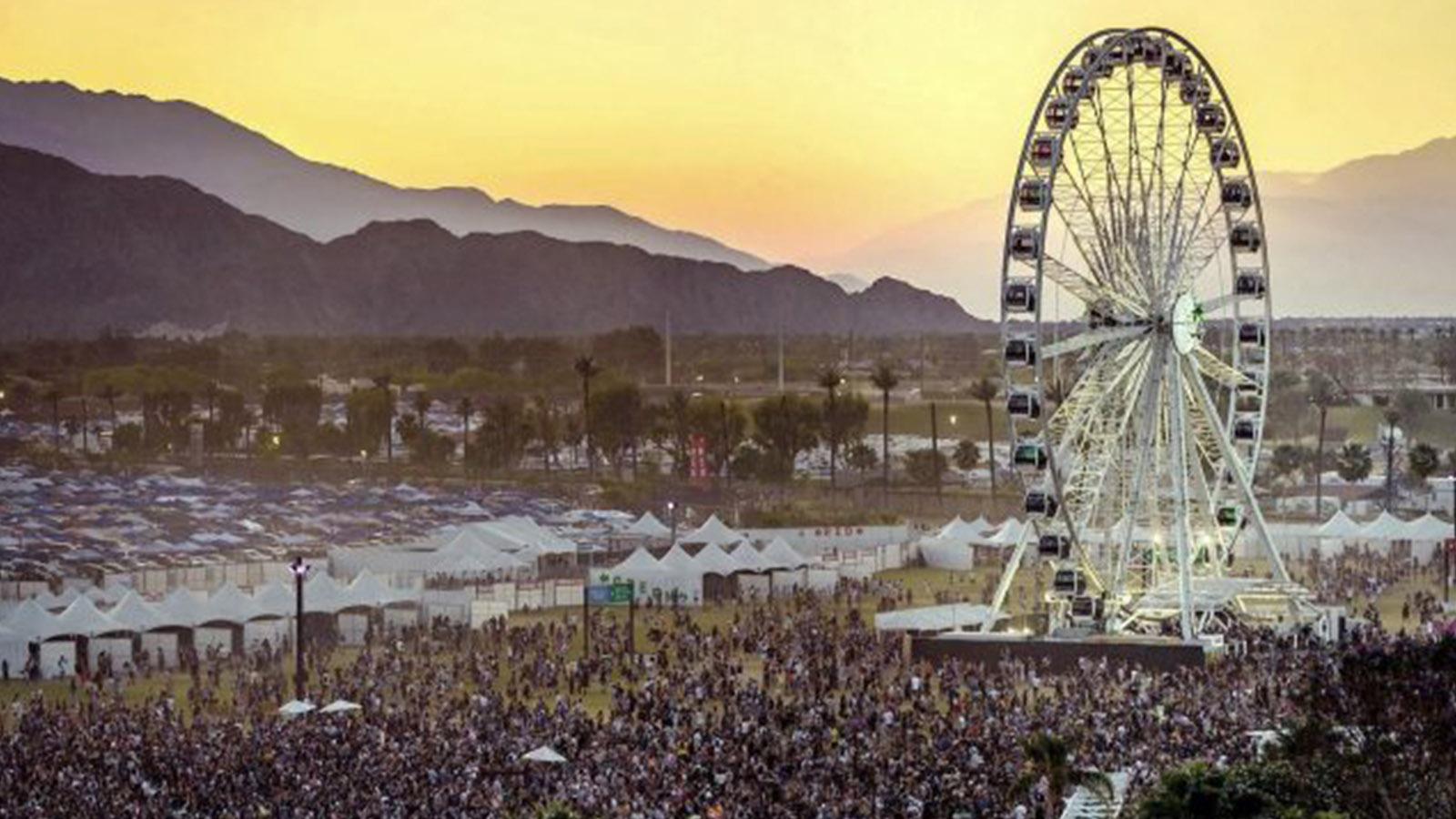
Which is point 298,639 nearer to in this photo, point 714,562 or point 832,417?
point 714,562

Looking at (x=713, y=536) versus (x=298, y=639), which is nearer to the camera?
(x=298, y=639)

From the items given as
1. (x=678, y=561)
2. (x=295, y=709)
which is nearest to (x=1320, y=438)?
(x=678, y=561)

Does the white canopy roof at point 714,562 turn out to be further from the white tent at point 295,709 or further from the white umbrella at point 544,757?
the white umbrella at point 544,757

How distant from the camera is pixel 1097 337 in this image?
2511 inches

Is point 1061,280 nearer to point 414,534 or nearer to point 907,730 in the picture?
point 907,730

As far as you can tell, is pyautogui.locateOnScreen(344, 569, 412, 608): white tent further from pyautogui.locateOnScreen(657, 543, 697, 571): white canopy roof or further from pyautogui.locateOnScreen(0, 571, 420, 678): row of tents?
pyautogui.locateOnScreen(657, 543, 697, 571): white canopy roof

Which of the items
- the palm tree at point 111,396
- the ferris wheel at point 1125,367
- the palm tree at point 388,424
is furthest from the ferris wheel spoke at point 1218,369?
the palm tree at point 111,396

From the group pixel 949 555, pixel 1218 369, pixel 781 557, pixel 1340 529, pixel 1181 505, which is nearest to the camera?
pixel 1181 505

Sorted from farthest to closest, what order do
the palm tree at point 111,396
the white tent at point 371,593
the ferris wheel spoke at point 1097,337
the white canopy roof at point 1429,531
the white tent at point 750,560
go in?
the palm tree at point 111,396
the white canopy roof at point 1429,531
the white tent at point 750,560
the white tent at point 371,593
the ferris wheel spoke at point 1097,337

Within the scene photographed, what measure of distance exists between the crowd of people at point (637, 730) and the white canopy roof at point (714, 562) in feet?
40.7

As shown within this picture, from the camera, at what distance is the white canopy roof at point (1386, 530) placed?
86.8 meters

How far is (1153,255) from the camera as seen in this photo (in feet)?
211

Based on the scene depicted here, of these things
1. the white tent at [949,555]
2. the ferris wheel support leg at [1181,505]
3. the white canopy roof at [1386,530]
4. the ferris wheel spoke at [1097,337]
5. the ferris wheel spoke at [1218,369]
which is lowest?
the white tent at [949,555]

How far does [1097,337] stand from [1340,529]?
28.3 metres
